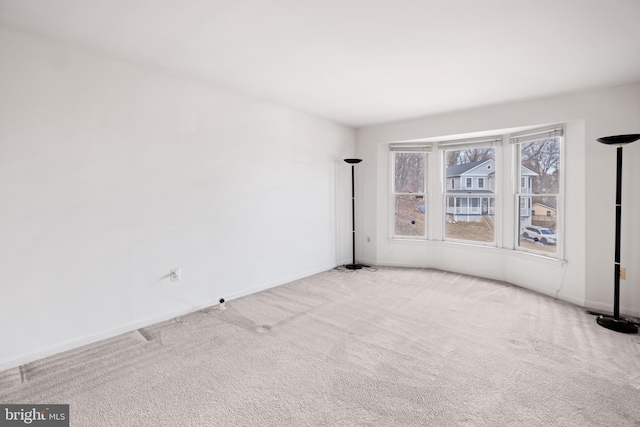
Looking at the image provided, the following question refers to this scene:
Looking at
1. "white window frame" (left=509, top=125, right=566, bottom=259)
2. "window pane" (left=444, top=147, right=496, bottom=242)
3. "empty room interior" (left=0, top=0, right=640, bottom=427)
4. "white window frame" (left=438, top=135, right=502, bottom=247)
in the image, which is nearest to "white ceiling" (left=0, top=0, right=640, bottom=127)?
"empty room interior" (left=0, top=0, right=640, bottom=427)

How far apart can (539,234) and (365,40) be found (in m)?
3.60

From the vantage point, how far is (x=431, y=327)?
3064 mm

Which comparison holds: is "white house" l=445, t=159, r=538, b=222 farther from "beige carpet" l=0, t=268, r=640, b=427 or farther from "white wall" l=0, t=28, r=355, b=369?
"white wall" l=0, t=28, r=355, b=369

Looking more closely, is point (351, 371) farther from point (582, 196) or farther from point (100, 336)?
point (582, 196)

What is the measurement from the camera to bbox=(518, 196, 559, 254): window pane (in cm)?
411

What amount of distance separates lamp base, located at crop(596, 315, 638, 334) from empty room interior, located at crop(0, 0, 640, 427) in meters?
0.02

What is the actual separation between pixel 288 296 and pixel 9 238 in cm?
265

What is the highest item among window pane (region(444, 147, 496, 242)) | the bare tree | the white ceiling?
the white ceiling

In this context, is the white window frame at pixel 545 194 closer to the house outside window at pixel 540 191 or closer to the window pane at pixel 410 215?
the house outside window at pixel 540 191

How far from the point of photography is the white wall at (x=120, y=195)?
2375mm

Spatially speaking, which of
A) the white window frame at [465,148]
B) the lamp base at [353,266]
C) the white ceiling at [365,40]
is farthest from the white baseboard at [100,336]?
the white window frame at [465,148]

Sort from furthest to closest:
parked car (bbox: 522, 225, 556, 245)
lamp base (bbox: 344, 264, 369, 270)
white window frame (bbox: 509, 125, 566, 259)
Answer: lamp base (bbox: 344, 264, 369, 270) < parked car (bbox: 522, 225, 556, 245) < white window frame (bbox: 509, 125, 566, 259)

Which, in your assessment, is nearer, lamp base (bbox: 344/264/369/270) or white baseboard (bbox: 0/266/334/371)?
white baseboard (bbox: 0/266/334/371)

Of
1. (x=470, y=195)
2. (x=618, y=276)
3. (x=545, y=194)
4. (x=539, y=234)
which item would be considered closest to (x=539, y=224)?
(x=539, y=234)
